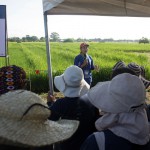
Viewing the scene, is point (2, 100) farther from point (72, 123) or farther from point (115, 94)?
point (115, 94)

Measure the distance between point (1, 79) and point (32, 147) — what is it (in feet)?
4.09

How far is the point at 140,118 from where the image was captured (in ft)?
5.50

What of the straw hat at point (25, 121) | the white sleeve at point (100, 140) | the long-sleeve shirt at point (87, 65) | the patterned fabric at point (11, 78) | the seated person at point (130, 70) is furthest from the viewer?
the long-sleeve shirt at point (87, 65)

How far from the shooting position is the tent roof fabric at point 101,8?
13.8 feet

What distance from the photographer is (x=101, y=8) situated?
471 cm

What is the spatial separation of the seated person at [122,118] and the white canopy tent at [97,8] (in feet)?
7.75

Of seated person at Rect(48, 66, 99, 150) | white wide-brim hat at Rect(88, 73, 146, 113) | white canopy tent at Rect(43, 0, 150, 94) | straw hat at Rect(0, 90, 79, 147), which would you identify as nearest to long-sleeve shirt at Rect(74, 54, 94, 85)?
white canopy tent at Rect(43, 0, 150, 94)

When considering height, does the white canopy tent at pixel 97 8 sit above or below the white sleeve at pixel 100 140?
above

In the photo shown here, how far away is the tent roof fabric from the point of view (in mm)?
4200

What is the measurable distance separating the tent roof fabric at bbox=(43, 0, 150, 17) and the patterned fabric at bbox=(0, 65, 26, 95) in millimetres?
1667

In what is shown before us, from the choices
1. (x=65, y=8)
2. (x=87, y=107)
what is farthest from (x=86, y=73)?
(x=87, y=107)

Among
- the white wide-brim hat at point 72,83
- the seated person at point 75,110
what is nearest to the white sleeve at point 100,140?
the seated person at point 75,110

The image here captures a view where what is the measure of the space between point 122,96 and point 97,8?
10.6 feet

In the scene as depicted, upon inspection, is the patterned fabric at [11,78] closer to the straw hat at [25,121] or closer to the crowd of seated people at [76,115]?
the crowd of seated people at [76,115]
